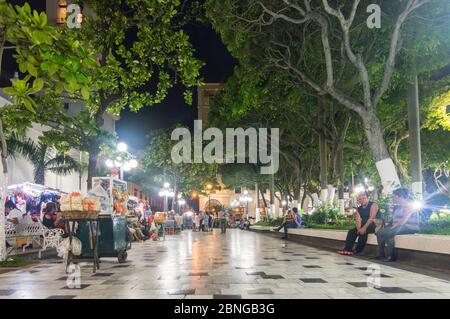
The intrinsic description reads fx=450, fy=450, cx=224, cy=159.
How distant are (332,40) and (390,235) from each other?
9406 millimetres

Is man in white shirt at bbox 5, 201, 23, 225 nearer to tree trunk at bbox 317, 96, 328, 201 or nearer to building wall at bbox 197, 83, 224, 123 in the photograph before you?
tree trunk at bbox 317, 96, 328, 201

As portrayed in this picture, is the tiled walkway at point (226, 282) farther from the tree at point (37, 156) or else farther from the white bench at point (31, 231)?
the tree at point (37, 156)

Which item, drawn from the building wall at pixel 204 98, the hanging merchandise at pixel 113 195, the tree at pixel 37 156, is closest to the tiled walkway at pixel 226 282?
the hanging merchandise at pixel 113 195

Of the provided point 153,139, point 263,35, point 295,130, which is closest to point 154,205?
point 153,139

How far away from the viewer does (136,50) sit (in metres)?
14.8

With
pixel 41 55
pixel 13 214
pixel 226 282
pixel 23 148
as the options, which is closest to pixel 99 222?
pixel 226 282

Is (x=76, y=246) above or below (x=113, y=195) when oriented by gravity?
below

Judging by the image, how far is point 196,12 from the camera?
15594 mm

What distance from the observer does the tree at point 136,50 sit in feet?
46.6

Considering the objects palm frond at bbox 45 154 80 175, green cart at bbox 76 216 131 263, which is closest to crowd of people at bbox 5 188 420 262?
green cart at bbox 76 216 131 263

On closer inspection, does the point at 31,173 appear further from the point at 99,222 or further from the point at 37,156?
the point at 99,222

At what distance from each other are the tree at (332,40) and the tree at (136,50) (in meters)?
1.58

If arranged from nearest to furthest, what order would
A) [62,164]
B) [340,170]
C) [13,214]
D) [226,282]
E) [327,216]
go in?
[226,282], [13,214], [327,216], [340,170], [62,164]

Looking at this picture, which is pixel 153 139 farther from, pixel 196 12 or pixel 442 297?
pixel 442 297
